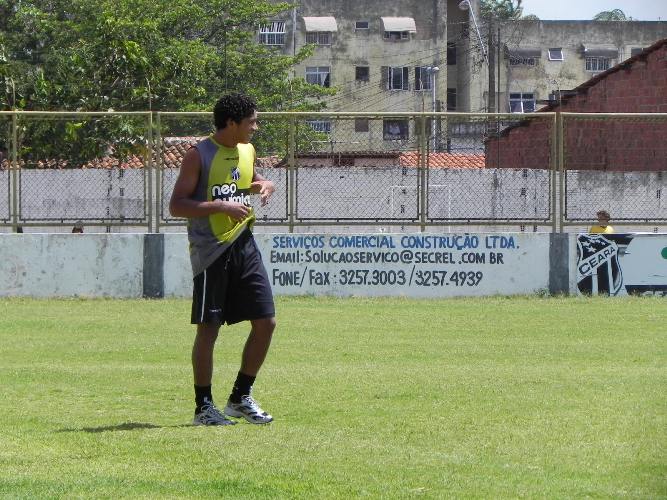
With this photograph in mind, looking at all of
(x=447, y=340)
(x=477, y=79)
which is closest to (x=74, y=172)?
(x=447, y=340)

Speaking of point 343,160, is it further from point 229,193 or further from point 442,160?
point 229,193

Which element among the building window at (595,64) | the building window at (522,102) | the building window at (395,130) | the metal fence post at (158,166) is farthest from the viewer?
the building window at (595,64)

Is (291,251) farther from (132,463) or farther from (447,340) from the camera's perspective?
(132,463)

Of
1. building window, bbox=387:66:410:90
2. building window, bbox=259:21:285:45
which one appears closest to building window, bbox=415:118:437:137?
building window, bbox=387:66:410:90

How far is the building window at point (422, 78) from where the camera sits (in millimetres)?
67875

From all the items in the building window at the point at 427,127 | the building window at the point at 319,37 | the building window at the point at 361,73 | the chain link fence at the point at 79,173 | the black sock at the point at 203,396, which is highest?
the building window at the point at 319,37

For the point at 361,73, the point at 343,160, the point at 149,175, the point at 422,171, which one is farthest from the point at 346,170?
the point at 361,73

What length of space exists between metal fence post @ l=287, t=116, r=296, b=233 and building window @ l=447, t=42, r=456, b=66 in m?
54.1

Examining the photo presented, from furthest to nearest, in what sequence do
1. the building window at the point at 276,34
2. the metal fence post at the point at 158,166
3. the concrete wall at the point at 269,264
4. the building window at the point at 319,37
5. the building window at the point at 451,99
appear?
the building window at the point at 451,99 → the building window at the point at 276,34 → the building window at the point at 319,37 → the metal fence post at the point at 158,166 → the concrete wall at the point at 269,264

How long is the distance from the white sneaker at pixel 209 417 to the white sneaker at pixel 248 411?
0.10 m

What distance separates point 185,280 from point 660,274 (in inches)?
248

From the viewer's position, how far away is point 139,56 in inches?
1086

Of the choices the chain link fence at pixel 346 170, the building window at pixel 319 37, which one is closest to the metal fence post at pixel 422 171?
the chain link fence at pixel 346 170

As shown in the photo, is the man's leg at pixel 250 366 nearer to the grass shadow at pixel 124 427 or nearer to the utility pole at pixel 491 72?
the grass shadow at pixel 124 427
